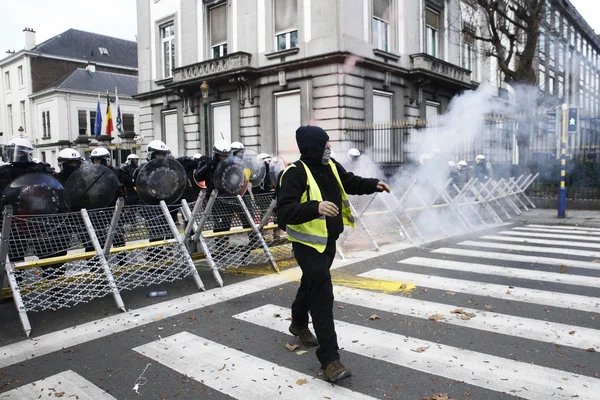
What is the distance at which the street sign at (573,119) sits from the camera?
1275 cm

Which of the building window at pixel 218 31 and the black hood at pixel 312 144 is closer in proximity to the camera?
the black hood at pixel 312 144

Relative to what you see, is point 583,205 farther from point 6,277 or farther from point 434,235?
point 6,277

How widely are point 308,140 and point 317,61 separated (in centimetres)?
1433

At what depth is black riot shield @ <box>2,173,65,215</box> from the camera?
5.48 meters

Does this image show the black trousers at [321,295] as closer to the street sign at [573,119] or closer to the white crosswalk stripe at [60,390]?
the white crosswalk stripe at [60,390]

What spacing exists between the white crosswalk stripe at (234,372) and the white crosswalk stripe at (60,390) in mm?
570

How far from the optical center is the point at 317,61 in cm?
1742

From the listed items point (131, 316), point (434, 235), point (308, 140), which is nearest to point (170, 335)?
point (131, 316)

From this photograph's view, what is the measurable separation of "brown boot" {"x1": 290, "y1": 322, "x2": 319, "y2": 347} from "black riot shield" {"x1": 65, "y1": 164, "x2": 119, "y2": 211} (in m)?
3.50

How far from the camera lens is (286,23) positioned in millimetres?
18891

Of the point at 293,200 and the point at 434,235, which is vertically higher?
the point at 293,200

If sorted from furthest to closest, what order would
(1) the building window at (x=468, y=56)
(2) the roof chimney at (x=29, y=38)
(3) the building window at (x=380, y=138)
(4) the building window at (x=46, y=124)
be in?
(2) the roof chimney at (x=29, y=38) < (4) the building window at (x=46, y=124) < (1) the building window at (x=468, y=56) < (3) the building window at (x=380, y=138)

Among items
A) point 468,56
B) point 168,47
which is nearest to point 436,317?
point 468,56

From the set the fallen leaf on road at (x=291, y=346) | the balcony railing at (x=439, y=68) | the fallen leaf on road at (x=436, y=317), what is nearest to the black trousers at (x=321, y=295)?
the fallen leaf on road at (x=291, y=346)
